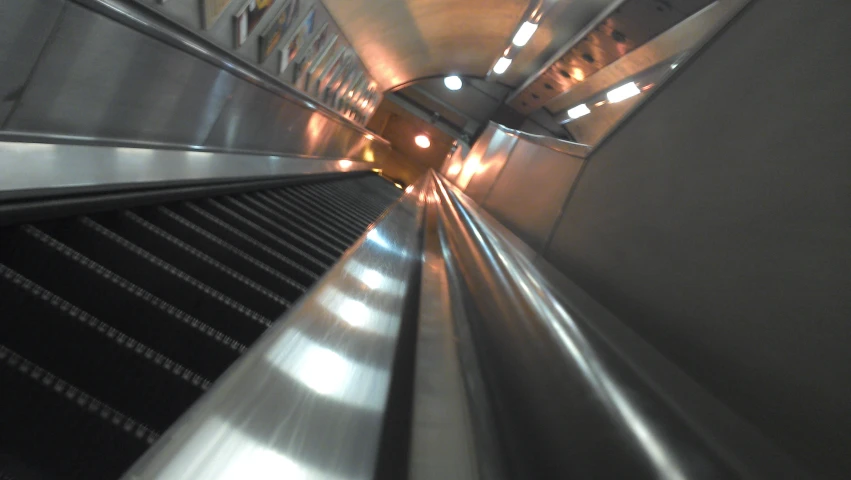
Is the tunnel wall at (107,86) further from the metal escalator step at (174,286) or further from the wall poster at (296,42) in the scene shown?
the wall poster at (296,42)

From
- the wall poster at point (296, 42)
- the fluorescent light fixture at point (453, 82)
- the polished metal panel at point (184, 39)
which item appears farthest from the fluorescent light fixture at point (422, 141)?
the polished metal panel at point (184, 39)

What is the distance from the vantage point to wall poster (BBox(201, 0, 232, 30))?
4.80 m

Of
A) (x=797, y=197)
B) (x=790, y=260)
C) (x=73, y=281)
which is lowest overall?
(x=73, y=281)

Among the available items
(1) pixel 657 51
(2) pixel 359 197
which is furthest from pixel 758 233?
(1) pixel 657 51

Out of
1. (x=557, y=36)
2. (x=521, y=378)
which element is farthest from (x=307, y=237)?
(x=557, y=36)

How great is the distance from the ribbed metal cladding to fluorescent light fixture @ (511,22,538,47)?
5.78m

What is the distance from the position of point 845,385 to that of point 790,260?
303mm

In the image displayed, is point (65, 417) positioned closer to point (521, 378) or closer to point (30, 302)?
point (30, 302)

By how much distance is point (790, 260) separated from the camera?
3.92 ft

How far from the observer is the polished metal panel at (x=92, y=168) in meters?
2.15

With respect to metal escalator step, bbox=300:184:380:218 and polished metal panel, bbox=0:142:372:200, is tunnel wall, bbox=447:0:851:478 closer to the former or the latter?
polished metal panel, bbox=0:142:372:200

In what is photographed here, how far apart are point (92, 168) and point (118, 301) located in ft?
3.47

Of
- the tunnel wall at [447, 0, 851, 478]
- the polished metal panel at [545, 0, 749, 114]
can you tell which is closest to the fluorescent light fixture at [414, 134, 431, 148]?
the polished metal panel at [545, 0, 749, 114]

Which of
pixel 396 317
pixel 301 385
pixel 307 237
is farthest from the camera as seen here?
pixel 307 237
